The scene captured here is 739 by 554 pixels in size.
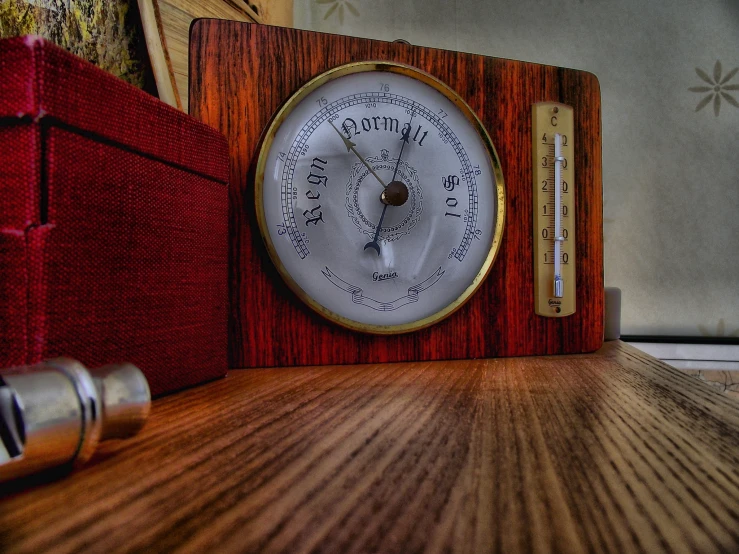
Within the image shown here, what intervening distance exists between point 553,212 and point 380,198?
0.98ft

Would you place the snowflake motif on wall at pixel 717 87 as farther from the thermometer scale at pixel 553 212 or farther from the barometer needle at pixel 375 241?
the barometer needle at pixel 375 241

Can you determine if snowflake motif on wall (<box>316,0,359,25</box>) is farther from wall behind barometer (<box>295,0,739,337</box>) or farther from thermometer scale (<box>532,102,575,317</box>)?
thermometer scale (<box>532,102,575,317</box>)

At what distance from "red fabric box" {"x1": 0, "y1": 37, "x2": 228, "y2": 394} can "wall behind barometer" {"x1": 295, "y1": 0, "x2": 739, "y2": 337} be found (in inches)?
37.7

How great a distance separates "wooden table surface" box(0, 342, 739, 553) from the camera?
0.23 m

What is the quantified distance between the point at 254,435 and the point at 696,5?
156 centimetres

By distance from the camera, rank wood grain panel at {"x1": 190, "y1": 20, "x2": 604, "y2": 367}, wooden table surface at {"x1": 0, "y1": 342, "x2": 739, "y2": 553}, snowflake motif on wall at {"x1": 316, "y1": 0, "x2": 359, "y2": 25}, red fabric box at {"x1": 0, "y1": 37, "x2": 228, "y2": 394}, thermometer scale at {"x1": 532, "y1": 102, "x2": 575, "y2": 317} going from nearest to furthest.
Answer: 1. wooden table surface at {"x1": 0, "y1": 342, "x2": 739, "y2": 553}
2. red fabric box at {"x1": 0, "y1": 37, "x2": 228, "y2": 394}
3. wood grain panel at {"x1": 190, "y1": 20, "x2": 604, "y2": 367}
4. thermometer scale at {"x1": 532, "y1": 102, "x2": 575, "y2": 317}
5. snowflake motif on wall at {"x1": 316, "y1": 0, "x2": 359, "y2": 25}

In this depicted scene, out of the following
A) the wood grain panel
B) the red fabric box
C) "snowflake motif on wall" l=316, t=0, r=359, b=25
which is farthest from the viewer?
"snowflake motif on wall" l=316, t=0, r=359, b=25

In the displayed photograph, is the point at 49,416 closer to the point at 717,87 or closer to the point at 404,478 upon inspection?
the point at 404,478

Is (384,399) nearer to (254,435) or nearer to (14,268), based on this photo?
(254,435)

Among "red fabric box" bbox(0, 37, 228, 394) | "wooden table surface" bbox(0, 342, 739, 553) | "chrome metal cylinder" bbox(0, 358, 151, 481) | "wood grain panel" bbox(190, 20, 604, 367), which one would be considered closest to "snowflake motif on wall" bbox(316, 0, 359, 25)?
"wood grain panel" bbox(190, 20, 604, 367)

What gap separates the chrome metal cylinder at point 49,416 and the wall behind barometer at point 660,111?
1.25 metres

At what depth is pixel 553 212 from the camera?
0.83m

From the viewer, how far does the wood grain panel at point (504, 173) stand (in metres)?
0.69

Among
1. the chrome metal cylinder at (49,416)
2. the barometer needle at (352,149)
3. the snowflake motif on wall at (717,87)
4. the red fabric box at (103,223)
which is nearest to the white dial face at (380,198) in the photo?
the barometer needle at (352,149)
